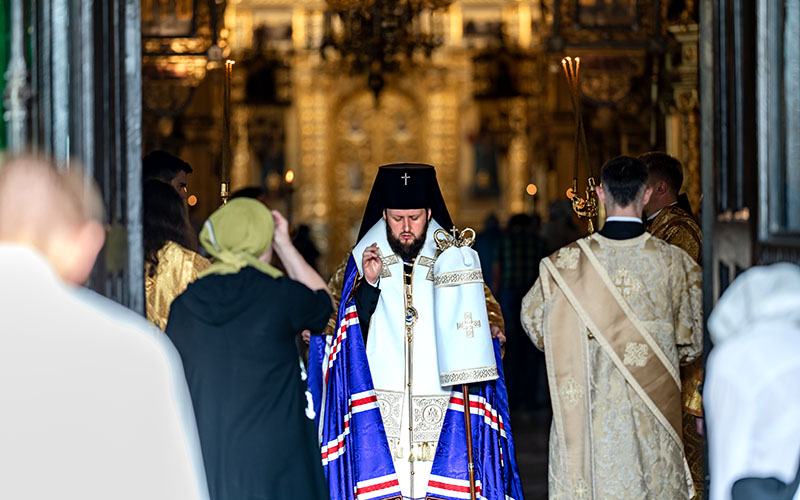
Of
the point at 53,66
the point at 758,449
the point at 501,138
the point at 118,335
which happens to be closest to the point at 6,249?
the point at 118,335

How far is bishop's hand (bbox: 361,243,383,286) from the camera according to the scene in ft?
16.9

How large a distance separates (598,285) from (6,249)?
9.66ft

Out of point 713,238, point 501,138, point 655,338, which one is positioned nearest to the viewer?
point 713,238

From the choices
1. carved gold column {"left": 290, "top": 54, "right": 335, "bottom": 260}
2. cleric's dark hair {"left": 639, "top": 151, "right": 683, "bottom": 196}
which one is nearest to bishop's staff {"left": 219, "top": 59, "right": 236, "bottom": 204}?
cleric's dark hair {"left": 639, "top": 151, "right": 683, "bottom": 196}

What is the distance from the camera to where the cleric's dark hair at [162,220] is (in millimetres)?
5359

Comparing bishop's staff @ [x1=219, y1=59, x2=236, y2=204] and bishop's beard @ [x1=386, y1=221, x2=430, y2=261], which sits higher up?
bishop's staff @ [x1=219, y1=59, x2=236, y2=204]

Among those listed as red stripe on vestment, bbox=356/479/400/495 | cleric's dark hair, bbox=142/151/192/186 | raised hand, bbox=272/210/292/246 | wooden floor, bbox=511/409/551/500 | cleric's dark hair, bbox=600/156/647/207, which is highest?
cleric's dark hair, bbox=142/151/192/186

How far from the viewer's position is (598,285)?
16.0 feet

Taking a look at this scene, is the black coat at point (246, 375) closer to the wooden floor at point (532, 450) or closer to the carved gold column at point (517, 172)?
A: the wooden floor at point (532, 450)

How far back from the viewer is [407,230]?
538 centimetres

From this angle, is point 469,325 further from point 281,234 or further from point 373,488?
point 281,234

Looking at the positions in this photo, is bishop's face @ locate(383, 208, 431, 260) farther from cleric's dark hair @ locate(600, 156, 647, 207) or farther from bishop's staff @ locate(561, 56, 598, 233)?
cleric's dark hair @ locate(600, 156, 647, 207)

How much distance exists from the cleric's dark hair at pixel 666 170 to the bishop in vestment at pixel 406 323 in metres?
1.18

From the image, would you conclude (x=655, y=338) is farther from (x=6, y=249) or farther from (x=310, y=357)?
(x=6, y=249)
